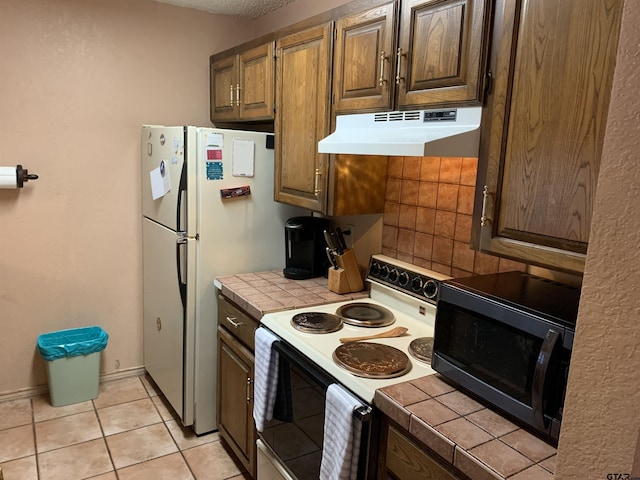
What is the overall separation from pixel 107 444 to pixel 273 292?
4.10 ft

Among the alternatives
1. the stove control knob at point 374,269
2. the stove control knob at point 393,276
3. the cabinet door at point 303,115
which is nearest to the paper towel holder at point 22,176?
the cabinet door at point 303,115

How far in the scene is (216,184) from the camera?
7.98ft

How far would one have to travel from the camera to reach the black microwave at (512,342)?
3.66 ft

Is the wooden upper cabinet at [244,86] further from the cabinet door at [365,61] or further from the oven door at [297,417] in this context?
the oven door at [297,417]

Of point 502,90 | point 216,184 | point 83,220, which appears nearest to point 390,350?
point 502,90

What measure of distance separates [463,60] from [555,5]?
0.30 m

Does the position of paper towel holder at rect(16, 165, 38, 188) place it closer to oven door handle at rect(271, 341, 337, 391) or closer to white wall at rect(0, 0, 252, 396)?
white wall at rect(0, 0, 252, 396)

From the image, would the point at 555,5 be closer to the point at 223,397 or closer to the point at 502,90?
the point at 502,90

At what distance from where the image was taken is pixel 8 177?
263 centimetres

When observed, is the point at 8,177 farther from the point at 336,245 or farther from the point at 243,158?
the point at 336,245

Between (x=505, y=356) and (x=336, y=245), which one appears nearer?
(x=505, y=356)

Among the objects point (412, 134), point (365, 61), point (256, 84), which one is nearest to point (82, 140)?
point (256, 84)

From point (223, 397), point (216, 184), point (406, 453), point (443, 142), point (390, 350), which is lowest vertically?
point (223, 397)

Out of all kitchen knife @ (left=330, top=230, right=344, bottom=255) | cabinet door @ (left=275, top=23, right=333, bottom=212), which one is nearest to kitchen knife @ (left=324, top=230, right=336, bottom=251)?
kitchen knife @ (left=330, top=230, right=344, bottom=255)
